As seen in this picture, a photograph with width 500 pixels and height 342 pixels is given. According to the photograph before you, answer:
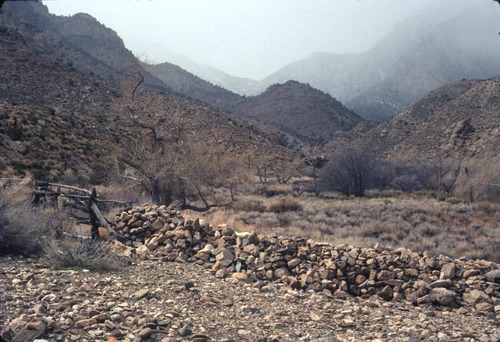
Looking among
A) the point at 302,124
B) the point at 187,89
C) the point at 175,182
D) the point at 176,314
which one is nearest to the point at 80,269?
the point at 176,314

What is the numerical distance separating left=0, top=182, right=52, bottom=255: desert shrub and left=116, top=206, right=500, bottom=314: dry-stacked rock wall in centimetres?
167

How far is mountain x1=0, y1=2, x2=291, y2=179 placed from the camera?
26547 mm

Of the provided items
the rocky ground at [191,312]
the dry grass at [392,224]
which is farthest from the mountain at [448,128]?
the rocky ground at [191,312]

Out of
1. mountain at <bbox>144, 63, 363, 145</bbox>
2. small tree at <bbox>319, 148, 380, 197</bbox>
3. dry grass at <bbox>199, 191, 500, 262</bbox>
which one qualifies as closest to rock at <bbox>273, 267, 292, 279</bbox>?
dry grass at <bbox>199, 191, 500, 262</bbox>

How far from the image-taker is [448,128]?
5166cm

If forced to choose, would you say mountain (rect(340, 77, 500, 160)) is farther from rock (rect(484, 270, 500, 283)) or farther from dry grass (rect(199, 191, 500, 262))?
rock (rect(484, 270, 500, 283))

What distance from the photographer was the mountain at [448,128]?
1783 inches

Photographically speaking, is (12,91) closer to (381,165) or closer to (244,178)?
(244,178)

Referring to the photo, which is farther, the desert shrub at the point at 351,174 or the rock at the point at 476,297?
the desert shrub at the point at 351,174

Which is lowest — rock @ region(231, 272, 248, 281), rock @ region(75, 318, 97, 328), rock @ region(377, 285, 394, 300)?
rock @ region(377, 285, 394, 300)

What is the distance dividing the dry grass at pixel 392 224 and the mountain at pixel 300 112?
4979cm

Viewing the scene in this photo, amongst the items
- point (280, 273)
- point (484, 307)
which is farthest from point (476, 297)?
point (280, 273)

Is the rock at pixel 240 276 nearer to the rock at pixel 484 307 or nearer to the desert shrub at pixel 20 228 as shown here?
the desert shrub at pixel 20 228

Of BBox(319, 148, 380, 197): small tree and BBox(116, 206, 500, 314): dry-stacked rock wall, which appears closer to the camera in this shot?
BBox(116, 206, 500, 314): dry-stacked rock wall
